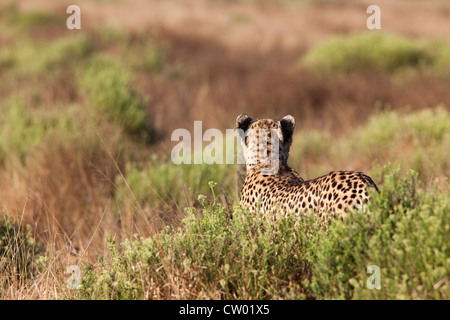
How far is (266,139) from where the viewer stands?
379cm

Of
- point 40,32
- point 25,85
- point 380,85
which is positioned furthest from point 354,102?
point 40,32

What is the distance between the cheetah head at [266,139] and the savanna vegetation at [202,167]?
35 centimetres

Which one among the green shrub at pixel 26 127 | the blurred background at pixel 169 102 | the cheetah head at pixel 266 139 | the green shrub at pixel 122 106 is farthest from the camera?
the green shrub at pixel 122 106

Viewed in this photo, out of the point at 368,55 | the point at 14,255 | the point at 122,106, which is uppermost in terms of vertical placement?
the point at 368,55

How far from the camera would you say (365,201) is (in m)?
2.86

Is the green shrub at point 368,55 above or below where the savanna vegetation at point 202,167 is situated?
above

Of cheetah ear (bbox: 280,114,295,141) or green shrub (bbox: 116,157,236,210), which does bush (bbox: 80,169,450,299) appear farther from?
green shrub (bbox: 116,157,236,210)

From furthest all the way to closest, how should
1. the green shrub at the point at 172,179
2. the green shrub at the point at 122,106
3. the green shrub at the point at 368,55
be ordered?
1. the green shrub at the point at 368,55
2. the green shrub at the point at 122,106
3. the green shrub at the point at 172,179

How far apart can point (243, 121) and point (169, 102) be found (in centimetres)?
779

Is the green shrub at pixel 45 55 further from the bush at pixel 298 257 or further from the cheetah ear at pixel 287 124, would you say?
the bush at pixel 298 257

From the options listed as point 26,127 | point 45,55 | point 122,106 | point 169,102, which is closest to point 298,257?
point 26,127

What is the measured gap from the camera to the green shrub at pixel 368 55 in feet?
44.8

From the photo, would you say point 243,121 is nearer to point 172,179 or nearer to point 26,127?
point 172,179

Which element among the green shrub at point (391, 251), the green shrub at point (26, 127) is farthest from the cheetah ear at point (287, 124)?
the green shrub at point (26, 127)
